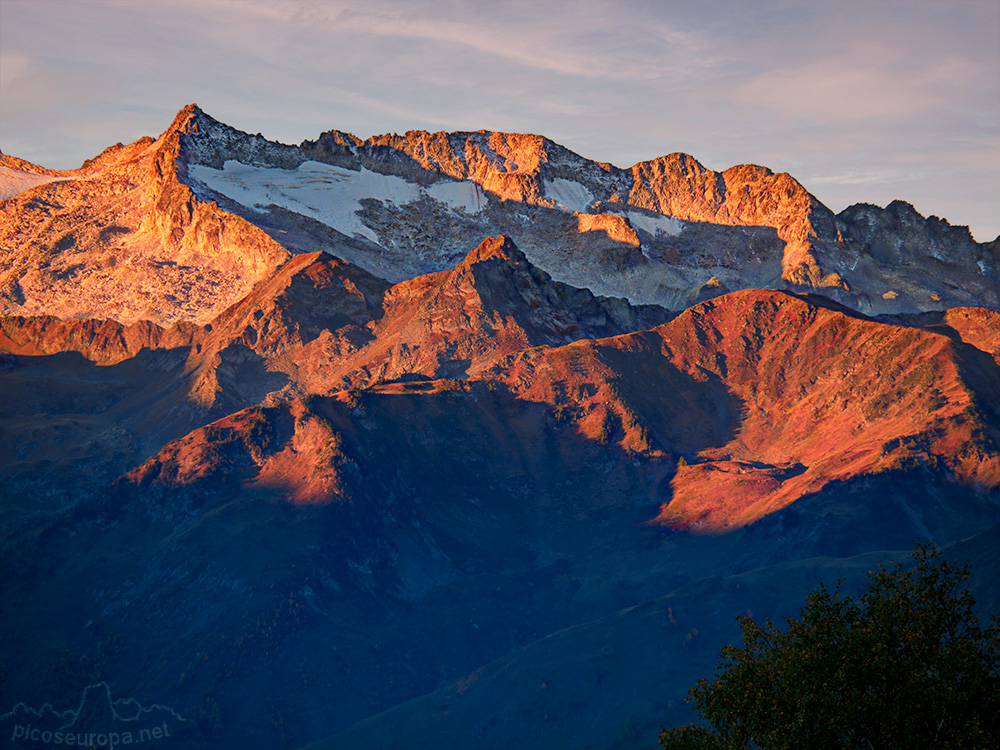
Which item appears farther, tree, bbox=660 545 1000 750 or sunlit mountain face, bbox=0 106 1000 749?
sunlit mountain face, bbox=0 106 1000 749

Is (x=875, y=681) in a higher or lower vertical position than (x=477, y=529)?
higher

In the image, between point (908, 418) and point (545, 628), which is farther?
point (908, 418)

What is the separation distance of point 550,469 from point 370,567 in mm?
32506

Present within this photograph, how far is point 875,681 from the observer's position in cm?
3919

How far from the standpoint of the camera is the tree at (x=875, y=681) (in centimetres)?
3775

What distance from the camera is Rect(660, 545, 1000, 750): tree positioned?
37.8m

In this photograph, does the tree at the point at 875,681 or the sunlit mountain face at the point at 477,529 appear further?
the sunlit mountain face at the point at 477,529

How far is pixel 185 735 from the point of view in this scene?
125 metres

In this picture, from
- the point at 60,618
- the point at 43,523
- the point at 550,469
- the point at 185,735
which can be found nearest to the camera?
the point at 185,735

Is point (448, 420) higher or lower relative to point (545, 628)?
higher

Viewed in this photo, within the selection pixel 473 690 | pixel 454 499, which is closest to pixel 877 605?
pixel 473 690

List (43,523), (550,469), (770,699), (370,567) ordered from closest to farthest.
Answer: (770,699) → (370,567) → (43,523) → (550,469)

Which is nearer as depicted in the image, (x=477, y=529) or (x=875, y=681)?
(x=875, y=681)

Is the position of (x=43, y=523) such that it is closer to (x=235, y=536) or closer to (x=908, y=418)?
(x=235, y=536)
